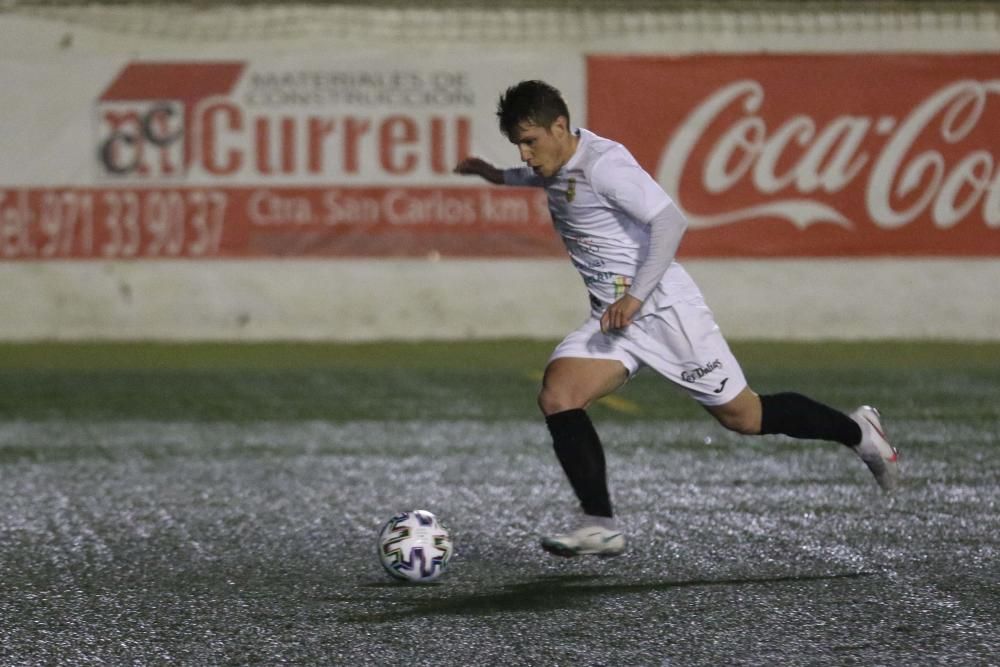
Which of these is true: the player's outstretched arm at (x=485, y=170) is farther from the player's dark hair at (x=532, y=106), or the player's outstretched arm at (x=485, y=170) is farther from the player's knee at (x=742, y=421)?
the player's knee at (x=742, y=421)

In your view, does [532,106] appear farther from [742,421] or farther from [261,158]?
[261,158]

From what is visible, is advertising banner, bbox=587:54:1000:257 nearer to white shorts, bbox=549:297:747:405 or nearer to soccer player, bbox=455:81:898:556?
soccer player, bbox=455:81:898:556

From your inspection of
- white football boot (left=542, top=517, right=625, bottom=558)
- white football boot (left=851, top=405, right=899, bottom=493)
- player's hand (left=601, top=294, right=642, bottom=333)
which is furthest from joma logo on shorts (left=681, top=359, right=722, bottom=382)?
white football boot (left=851, top=405, right=899, bottom=493)

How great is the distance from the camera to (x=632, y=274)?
645 centimetres

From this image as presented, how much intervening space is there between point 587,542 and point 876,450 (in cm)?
145

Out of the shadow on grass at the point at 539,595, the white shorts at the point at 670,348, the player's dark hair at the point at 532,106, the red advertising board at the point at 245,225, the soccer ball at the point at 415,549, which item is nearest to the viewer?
the shadow on grass at the point at 539,595

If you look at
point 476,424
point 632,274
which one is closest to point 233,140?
point 476,424

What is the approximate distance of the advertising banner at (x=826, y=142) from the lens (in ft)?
54.5

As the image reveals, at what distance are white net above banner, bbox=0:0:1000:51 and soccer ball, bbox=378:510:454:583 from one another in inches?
430

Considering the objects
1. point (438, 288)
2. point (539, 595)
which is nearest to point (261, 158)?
point (438, 288)

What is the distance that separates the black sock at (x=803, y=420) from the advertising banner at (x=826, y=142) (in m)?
9.90

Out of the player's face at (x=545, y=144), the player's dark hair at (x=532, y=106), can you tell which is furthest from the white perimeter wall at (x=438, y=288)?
the player's dark hair at (x=532, y=106)

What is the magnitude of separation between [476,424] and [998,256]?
762cm

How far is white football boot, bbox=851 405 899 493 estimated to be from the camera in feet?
22.6
